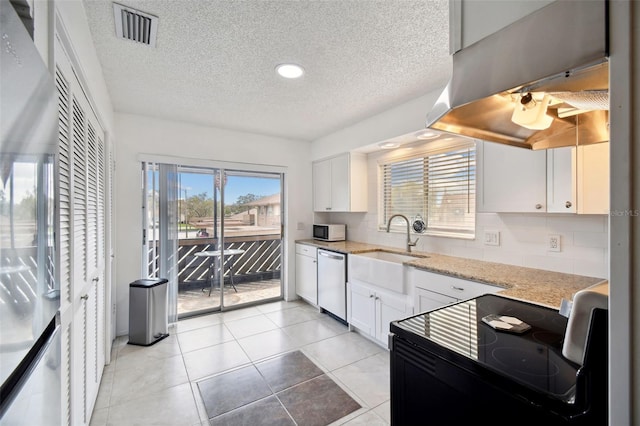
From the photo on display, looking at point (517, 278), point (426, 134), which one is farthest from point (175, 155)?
point (517, 278)

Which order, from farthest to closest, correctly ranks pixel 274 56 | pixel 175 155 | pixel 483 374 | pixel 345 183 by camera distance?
1. pixel 345 183
2. pixel 175 155
3. pixel 274 56
4. pixel 483 374

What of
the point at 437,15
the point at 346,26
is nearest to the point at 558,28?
the point at 437,15

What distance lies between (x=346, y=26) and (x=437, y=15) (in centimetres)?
51

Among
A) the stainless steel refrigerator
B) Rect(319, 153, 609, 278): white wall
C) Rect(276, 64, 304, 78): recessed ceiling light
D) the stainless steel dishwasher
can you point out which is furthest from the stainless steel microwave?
the stainless steel refrigerator

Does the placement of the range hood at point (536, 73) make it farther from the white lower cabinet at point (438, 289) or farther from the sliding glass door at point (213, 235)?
the sliding glass door at point (213, 235)

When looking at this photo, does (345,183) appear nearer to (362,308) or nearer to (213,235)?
(362,308)

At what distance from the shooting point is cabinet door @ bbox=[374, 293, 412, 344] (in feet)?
8.61

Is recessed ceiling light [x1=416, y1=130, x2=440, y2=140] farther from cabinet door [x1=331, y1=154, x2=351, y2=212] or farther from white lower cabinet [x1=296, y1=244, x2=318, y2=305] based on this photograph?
white lower cabinet [x1=296, y1=244, x2=318, y2=305]

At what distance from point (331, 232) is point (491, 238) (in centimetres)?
205

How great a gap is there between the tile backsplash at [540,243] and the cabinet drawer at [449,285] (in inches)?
25.5

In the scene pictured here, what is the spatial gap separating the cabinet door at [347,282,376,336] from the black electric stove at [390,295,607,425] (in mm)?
1823

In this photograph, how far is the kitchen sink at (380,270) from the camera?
2658mm

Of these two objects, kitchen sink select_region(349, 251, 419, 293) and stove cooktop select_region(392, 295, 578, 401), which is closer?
stove cooktop select_region(392, 295, 578, 401)

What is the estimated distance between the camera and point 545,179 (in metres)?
1.93
